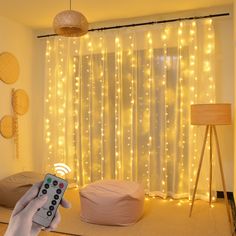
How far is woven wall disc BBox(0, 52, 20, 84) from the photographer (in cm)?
387

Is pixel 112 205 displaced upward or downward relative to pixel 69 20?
downward

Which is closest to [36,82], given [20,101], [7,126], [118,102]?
[20,101]

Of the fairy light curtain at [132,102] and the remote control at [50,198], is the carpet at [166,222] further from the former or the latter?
the remote control at [50,198]

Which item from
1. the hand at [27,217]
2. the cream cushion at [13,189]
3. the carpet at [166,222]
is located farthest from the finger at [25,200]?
the cream cushion at [13,189]

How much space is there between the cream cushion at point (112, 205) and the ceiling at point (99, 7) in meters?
2.15

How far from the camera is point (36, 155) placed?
180 inches

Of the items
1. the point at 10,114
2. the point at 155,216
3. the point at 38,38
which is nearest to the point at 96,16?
the point at 38,38

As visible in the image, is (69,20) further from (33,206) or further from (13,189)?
(13,189)

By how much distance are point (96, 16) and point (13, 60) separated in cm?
132

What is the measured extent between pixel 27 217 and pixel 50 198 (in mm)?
95

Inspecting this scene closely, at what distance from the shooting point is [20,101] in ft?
13.8

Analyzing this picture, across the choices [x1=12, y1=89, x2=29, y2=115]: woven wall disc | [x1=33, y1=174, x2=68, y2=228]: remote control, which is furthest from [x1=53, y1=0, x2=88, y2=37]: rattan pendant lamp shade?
[x1=12, y1=89, x2=29, y2=115]: woven wall disc

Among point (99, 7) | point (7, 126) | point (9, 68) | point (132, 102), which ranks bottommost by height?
point (7, 126)

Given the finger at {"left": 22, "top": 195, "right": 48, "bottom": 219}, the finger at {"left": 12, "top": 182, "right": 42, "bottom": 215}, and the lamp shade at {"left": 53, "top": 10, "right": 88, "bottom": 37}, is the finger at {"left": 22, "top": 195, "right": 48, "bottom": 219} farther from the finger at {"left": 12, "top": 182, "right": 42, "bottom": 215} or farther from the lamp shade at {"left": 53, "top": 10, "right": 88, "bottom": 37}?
the lamp shade at {"left": 53, "top": 10, "right": 88, "bottom": 37}
